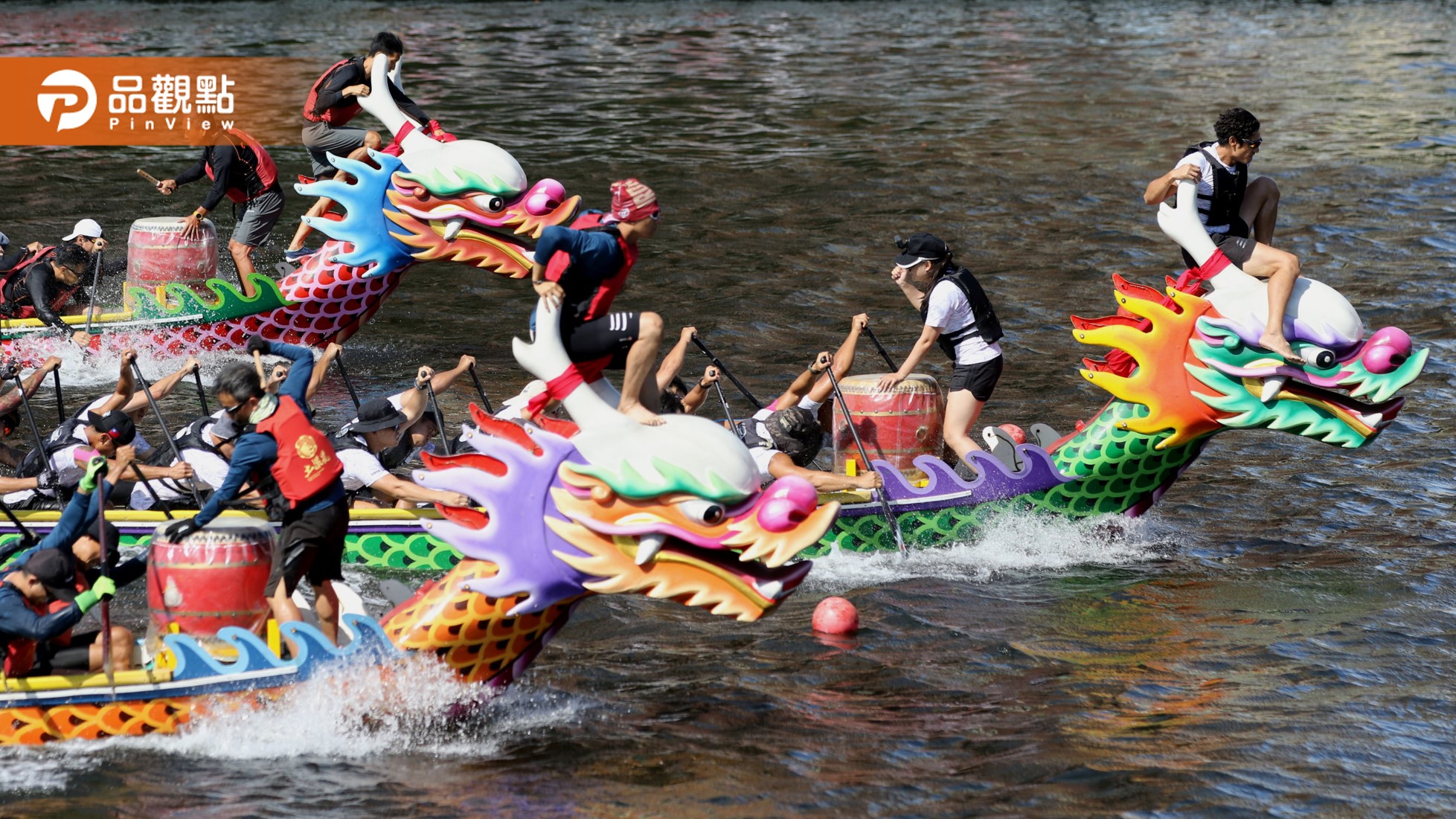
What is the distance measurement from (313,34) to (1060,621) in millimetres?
35020

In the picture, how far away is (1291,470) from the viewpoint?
15289mm

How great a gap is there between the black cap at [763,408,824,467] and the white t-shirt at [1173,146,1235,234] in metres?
3.18

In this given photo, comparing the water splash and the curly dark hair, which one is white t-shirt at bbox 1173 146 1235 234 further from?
the water splash

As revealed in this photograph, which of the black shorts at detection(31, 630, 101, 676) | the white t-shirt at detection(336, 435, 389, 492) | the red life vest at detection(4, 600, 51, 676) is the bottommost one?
the black shorts at detection(31, 630, 101, 676)

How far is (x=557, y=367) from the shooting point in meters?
8.98

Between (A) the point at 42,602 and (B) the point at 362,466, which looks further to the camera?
(B) the point at 362,466

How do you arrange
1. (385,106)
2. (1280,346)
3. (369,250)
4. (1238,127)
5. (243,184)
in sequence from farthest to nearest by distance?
(243,184)
(385,106)
(369,250)
(1238,127)
(1280,346)

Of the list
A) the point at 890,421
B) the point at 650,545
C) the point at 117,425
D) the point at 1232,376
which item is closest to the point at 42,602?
the point at 117,425

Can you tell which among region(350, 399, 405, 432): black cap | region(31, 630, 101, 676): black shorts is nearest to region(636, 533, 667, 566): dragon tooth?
region(31, 630, 101, 676): black shorts

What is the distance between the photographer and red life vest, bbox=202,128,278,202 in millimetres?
17188

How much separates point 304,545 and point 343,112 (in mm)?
8628

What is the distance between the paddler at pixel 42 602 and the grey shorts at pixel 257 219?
8180 mm

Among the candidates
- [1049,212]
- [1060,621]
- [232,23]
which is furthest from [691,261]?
[232,23]

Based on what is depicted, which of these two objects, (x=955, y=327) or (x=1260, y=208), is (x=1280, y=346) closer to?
(x=1260, y=208)
